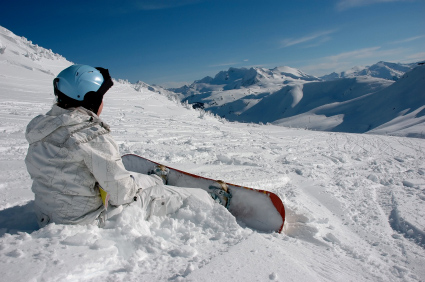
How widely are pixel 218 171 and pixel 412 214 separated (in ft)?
10.6

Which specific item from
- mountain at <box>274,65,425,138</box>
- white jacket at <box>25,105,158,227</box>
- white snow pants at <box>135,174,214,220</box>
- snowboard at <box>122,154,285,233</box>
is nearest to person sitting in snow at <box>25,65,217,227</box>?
white jacket at <box>25,105,158,227</box>

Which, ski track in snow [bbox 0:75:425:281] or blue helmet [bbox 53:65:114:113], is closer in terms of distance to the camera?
ski track in snow [bbox 0:75:425:281]

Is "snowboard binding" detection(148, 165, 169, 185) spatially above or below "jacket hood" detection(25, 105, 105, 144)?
below

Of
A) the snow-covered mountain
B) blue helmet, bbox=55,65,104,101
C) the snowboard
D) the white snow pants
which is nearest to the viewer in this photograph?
blue helmet, bbox=55,65,104,101

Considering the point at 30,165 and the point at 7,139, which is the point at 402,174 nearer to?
the point at 30,165

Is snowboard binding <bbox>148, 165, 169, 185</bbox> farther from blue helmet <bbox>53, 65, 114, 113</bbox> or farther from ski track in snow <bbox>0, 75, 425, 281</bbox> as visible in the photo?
blue helmet <bbox>53, 65, 114, 113</bbox>

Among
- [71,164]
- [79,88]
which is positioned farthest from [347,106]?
[71,164]

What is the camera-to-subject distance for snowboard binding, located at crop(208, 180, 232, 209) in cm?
333

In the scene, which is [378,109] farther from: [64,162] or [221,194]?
[64,162]

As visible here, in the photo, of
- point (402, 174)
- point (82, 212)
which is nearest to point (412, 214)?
point (402, 174)

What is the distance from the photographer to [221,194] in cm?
338

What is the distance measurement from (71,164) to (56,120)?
0.37 metres

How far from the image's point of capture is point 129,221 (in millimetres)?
2381

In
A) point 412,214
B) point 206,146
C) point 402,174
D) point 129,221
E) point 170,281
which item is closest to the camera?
point 170,281
